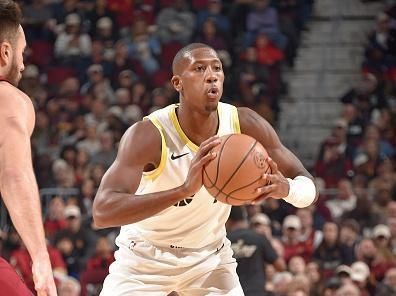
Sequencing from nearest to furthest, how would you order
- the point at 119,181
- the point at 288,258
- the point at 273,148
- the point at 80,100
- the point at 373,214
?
the point at 119,181 < the point at 273,148 < the point at 288,258 < the point at 373,214 < the point at 80,100

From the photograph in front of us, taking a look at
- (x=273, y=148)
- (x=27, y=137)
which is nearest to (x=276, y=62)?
(x=273, y=148)

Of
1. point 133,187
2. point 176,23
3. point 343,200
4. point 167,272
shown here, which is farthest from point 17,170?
point 176,23

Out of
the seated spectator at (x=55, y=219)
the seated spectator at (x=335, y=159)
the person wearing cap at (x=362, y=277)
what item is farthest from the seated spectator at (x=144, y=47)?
the person wearing cap at (x=362, y=277)

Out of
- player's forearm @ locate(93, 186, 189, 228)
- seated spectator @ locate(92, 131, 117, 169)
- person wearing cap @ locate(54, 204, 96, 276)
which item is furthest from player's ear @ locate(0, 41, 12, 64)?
seated spectator @ locate(92, 131, 117, 169)

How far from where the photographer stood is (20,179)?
3746mm

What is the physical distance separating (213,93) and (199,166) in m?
→ 0.72

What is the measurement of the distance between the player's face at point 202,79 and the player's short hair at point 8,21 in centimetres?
140

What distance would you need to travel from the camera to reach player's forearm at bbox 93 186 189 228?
189 inches

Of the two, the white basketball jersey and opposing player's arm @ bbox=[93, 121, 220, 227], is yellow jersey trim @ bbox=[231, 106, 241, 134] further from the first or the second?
opposing player's arm @ bbox=[93, 121, 220, 227]

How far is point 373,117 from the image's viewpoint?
13.3 metres

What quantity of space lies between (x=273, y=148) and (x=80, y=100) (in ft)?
30.0

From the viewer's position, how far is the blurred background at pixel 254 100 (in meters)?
10.6

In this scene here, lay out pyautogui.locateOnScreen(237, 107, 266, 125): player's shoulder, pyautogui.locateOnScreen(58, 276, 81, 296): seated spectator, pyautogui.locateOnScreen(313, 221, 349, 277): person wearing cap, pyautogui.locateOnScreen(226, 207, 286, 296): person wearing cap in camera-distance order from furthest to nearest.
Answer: pyautogui.locateOnScreen(313, 221, 349, 277): person wearing cap → pyautogui.locateOnScreen(58, 276, 81, 296): seated spectator → pyautogui.locateOnScreen(226, 207, 286, 296): person wearing cap → pyautogui.locateOnScreen(237, 107, 266, 125): player's shoulder

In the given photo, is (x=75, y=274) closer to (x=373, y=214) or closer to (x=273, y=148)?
(x=373, y=214)
